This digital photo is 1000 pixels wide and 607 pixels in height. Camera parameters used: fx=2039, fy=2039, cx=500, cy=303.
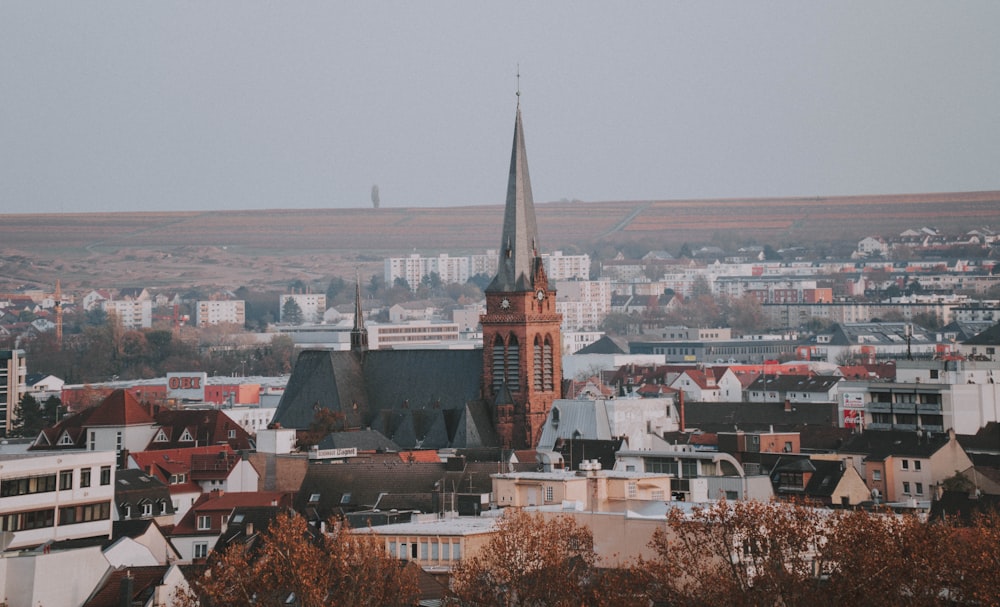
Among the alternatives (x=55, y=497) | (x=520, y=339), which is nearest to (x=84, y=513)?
(x=55, y=497)

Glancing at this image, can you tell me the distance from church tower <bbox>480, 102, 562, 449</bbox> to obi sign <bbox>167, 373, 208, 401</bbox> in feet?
281

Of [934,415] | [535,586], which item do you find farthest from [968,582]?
[934,415]

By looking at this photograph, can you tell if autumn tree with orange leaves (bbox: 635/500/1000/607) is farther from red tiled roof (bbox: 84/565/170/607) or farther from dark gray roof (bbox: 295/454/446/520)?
dark gray roof (bbox: 295/454/446/520)

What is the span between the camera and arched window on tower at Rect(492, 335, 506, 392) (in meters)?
92.7

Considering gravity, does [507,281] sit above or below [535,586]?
above

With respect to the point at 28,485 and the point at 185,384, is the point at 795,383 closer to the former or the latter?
the point at 185,384

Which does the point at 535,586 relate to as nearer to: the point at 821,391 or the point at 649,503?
the point at 649,503

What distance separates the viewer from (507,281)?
311 feet

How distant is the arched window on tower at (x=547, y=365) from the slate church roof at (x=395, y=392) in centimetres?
296

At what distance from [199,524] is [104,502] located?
35.7 ft

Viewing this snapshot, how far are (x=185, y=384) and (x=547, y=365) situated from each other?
96043 mm

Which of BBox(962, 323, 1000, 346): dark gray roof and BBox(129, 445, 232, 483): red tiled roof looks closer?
BBox(129, 445, 232, 483): red tiled roof

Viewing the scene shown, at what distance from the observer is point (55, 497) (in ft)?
174

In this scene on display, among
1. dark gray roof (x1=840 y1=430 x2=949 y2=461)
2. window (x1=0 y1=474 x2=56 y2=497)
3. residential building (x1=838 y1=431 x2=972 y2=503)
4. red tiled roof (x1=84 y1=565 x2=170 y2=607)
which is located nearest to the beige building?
red tiled roof (x1=84 y1=565 x2=170 y2=607)
